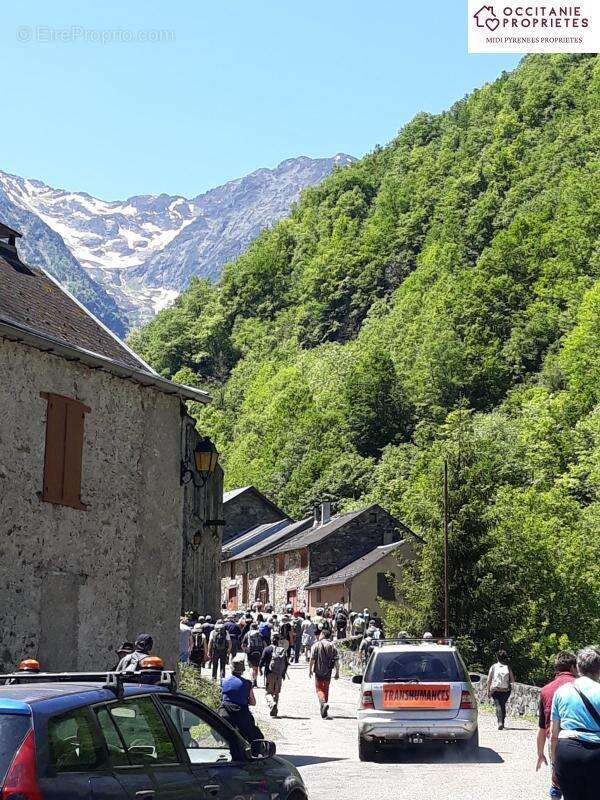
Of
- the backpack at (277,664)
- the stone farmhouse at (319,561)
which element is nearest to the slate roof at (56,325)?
the backpack at (277,664)

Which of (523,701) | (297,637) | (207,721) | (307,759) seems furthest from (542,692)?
(297,637)

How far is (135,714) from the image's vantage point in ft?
20.9

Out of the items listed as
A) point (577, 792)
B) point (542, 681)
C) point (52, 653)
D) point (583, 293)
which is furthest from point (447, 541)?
point (583, 293)

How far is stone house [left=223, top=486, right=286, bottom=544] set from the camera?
254 feet

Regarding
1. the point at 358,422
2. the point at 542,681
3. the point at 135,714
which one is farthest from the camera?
the point at 358,422

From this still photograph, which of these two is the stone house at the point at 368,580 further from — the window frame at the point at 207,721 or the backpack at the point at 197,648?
the window frame at the point at 207,721

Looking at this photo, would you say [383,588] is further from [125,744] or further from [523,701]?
[125,744]

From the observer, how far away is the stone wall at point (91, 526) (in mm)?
15305

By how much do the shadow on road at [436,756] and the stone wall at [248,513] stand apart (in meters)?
61.7

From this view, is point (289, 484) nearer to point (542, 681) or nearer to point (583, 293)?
point (583, 293)

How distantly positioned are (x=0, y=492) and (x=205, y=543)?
32.1 feet

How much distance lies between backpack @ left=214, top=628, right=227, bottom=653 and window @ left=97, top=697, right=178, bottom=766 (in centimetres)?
2043

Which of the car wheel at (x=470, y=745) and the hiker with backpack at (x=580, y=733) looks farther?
the car wheel at (x=470, y=745)

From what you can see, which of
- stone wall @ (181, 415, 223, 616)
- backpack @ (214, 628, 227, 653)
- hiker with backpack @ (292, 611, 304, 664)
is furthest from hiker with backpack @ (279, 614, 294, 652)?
backpack @ (214, 628, 227, 653)
